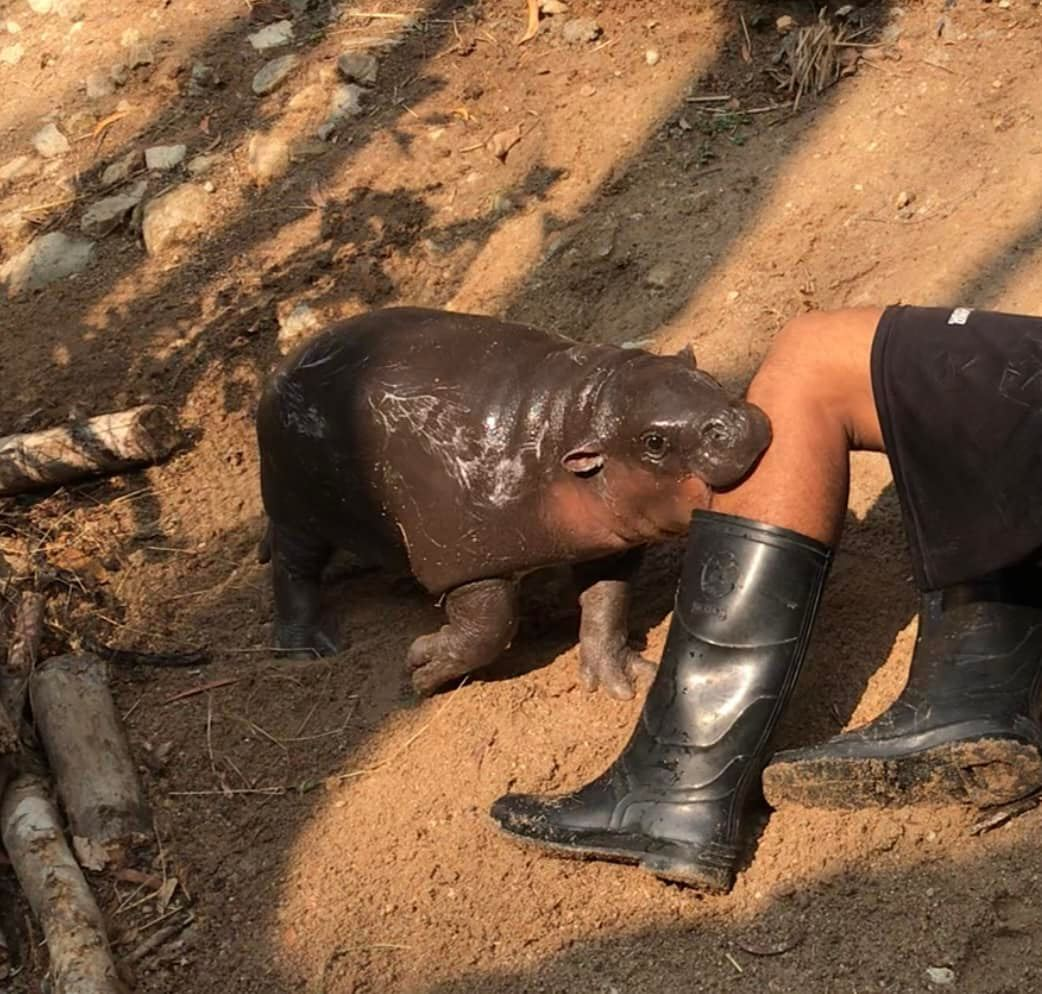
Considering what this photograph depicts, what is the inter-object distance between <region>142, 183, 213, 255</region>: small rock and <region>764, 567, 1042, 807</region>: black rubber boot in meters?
4.26

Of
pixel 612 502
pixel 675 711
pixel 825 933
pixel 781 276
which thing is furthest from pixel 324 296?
pixel 825 933

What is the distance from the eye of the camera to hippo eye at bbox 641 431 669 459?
12.9ft

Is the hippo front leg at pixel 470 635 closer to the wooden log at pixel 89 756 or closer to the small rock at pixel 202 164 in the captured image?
the wooden log at pixel 89 756

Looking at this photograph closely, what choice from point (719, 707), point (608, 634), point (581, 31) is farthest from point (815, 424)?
point (581, 31)

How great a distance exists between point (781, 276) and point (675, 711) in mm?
2473

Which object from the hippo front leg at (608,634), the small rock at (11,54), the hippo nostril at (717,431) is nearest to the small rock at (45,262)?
the small rock at (11,54)

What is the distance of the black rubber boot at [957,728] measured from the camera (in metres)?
3.36

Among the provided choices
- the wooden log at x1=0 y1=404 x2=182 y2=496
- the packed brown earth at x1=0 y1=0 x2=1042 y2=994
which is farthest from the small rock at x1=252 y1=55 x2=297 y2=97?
the wooden log at x1=0 y1=404 x2=182 y2=496

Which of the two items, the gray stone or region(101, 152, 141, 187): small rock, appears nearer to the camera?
region(101, 152, 141, 187): small rock

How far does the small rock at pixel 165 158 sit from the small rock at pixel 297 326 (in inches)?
58.9

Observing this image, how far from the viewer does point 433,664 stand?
169 inches

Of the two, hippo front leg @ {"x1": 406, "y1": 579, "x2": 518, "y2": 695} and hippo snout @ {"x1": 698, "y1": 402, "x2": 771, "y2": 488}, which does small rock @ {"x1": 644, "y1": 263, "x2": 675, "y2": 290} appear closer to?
hippo front leg @ {"x1": 406, "y1": 579, "x2": 518, "y2": 695}

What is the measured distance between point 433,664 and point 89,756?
0.99 m

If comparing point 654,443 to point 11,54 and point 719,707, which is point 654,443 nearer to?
point 719,707
